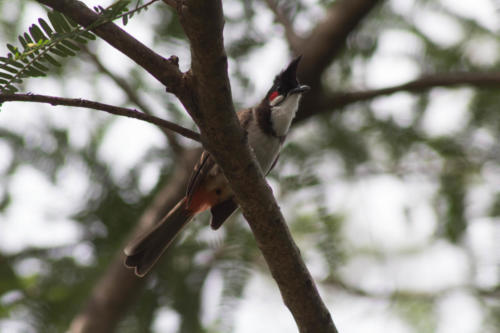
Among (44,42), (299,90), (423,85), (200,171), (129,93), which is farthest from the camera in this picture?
(423,85)

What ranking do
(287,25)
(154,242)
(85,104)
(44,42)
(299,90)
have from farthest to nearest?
(287,25) < (299,90) < (154,242) < (85,104) < (44,42)

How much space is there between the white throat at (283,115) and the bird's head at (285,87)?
5 centimetres

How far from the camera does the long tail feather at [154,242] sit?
303 cm

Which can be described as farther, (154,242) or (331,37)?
(331,37)

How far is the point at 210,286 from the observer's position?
3477 millimetres

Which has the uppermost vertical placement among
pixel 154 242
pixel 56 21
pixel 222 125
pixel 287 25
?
pixel 287 25

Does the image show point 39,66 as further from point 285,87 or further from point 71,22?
point 285,87

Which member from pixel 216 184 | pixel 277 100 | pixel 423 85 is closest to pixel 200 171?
pixel 216 184

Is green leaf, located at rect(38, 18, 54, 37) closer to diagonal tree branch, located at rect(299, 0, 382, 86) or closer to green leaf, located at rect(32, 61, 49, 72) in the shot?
green leaf, located at rect(32, 61, 49, 72)

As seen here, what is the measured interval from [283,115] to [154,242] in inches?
36.0

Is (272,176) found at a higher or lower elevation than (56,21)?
higher

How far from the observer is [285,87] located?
3.41 m

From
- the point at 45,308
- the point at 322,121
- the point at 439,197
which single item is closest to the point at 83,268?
the point at 45,308

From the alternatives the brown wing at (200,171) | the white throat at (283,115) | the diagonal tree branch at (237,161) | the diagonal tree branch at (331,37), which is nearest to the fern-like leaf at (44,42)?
the diagonal tree branch at (237,161)
